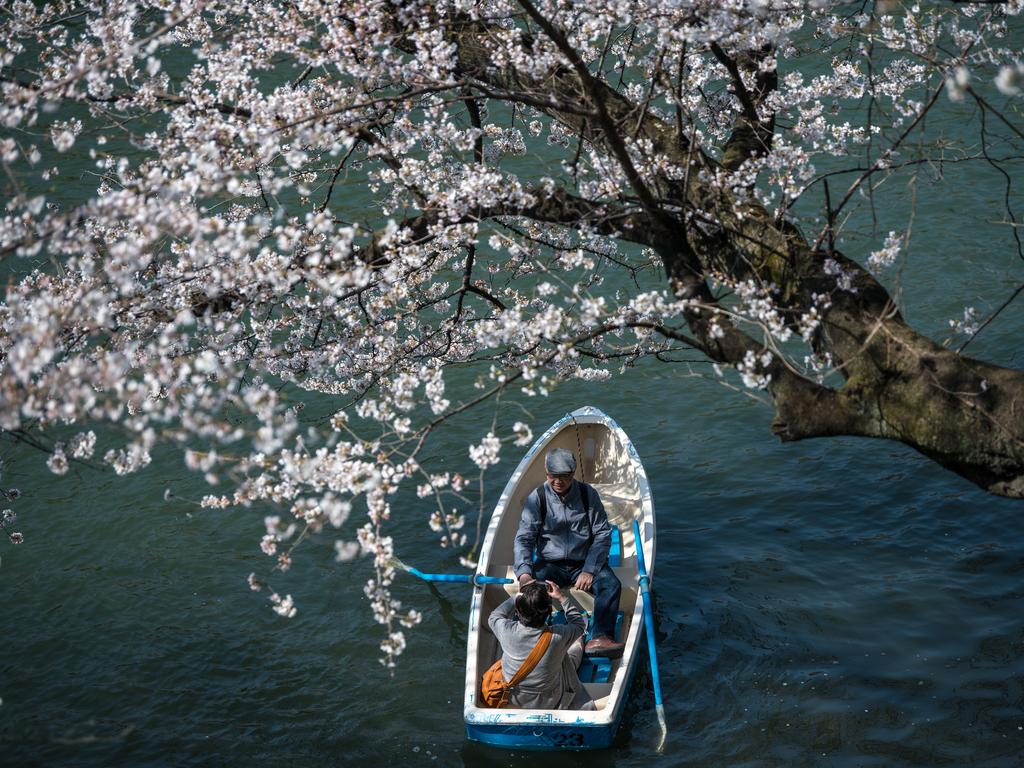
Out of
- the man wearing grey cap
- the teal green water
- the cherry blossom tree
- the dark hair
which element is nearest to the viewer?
the cherry blossom tree

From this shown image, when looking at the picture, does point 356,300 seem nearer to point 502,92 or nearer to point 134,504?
point 502,92

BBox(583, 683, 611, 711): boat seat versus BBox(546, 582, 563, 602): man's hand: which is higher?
BBox(546, 582, 563, 602): man's hand

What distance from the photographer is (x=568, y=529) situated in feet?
30.4

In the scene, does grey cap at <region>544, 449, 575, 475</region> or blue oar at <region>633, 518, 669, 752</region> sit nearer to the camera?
blue oar at <region>633, 518, 669, 752</region>

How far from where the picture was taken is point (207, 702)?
9266 millimetres

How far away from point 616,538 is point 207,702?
165 inches

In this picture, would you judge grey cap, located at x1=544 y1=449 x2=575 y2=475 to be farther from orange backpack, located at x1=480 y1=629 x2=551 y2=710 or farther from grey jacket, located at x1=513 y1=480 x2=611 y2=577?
orange backpack, located at x1=480 y1=629 x2=551 y2=710

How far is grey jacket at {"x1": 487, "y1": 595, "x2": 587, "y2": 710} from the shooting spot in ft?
25.8

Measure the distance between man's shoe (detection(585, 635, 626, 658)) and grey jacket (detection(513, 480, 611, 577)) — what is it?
2.13 ft

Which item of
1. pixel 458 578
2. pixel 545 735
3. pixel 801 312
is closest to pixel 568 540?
pixel 458 578

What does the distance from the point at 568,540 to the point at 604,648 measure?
1.07 m

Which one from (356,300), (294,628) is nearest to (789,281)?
(356,300)

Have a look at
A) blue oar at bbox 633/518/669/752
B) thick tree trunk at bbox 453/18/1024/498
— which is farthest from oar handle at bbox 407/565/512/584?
thick tree trunk at bbox 453/18/1024/498

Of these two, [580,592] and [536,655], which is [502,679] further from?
[580,592]
